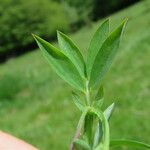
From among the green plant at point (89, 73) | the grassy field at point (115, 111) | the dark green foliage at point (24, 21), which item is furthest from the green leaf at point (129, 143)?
the dark green foliage at point (24, 21)

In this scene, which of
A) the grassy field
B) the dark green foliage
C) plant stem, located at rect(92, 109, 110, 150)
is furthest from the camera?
the dark green foliage

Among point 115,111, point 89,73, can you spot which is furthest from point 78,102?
point 115,111

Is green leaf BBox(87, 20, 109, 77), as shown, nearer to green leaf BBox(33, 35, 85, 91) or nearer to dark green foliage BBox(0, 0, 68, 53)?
green leaf BBox(33, 35, 85, 91)

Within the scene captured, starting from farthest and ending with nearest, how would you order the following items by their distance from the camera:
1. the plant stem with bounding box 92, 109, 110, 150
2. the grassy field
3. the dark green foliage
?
the dark green foliage < the grassy field < the plant stem with bounding box 92, 109, 110, 150

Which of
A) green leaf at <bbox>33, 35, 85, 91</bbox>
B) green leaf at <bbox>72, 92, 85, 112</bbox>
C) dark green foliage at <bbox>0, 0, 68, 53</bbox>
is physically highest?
dark green foliage at <bbox>0, 0, 68, 53</bbox>

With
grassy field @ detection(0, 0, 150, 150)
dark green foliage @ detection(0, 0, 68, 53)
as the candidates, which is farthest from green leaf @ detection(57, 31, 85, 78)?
dark green foliage @ detection(0, 0, 68, 53)

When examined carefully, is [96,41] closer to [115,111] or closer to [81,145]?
[81,145]

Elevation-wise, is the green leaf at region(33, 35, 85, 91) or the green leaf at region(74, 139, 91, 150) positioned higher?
the green leaf at region(33, 35, 85, 91)
